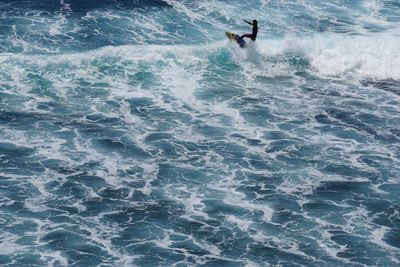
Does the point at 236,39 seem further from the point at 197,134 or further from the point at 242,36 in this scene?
the point at 197,134

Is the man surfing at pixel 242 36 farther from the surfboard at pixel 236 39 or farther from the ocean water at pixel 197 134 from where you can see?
the ocean water at pixel 197 134

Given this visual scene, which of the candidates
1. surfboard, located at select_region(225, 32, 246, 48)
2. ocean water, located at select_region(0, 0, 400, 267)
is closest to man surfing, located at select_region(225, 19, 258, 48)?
surfboard, located at select_region(225, 32, 246, 48)

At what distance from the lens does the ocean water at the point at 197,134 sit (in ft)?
91.6

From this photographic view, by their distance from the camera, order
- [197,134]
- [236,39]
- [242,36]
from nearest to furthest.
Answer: [197,134] → [242,36] → [236,39]

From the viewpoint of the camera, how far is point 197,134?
35.6 meters

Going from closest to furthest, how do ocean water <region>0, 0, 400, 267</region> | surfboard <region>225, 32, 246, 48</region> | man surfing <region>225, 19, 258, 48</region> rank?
ocean water <region>0, 0, 400, 267</region> → man surfing <region>225, 19, 258, 48</region> → surfboard <region>225, 32, 246, 48</region>

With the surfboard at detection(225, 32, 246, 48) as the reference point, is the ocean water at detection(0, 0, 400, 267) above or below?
below

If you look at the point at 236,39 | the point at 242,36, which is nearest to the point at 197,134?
the point at 242,36

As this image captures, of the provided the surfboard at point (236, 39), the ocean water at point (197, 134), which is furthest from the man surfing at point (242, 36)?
the ocean water at point (197, 134)

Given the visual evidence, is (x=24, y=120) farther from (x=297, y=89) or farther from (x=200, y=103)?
(x=297, y=89)

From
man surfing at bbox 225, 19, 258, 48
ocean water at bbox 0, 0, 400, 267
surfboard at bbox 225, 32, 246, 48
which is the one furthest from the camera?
surfboard at bbox 225, 32, 246, 48

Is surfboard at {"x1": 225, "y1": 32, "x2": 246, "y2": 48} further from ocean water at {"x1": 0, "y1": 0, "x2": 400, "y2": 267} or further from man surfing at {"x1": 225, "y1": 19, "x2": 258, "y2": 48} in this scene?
ocean water at {"x1": 0, "y1": 0, "x2": 400, "y2": 267}

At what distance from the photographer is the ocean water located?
27922 mm

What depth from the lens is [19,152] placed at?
3328cm
